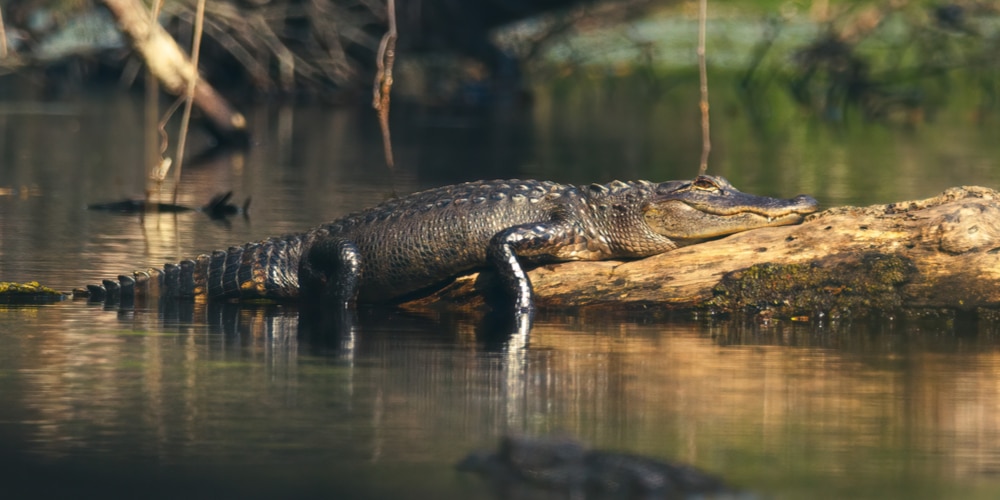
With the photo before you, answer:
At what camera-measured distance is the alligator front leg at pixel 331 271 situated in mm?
8297

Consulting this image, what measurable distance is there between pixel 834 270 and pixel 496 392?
2538 millimetres

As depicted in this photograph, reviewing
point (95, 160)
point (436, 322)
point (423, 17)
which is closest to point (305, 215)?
point (436, 322)

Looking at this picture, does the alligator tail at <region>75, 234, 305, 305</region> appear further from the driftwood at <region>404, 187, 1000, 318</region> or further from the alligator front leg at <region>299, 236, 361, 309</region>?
the driftwood at <region>404, 187, 1000, 318</region>

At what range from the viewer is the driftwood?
770 centimetres

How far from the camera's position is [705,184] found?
851cm

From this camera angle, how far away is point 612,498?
4.48 meters

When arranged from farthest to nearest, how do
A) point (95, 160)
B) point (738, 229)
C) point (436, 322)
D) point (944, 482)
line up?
1. point (95, 160)
2. point (738, 229)
3. point (436, 322)
4. point (944, 482)

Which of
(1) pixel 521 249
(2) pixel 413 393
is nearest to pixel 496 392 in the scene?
(2) pixel 413 393

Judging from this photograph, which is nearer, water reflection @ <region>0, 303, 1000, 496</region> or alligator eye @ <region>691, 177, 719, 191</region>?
water reflection @ <region>0, 303, 1000, 496</region>

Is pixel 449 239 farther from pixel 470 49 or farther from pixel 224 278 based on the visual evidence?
pixel 470 49

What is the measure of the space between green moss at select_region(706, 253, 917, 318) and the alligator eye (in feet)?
2.17

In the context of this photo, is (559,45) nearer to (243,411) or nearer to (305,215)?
(305,215)

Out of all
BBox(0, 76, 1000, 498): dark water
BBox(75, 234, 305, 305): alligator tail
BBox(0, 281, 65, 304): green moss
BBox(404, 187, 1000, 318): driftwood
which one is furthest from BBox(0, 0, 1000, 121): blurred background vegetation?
BBox(404, 187, 1000, 318): driftwood

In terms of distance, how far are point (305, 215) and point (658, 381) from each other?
6.11 meters
